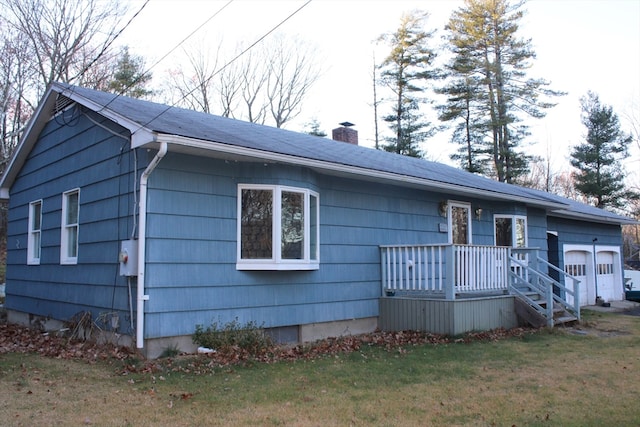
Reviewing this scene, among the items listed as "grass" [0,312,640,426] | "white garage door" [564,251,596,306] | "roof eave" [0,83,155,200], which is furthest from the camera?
"white garage door" [564,251,596,306]

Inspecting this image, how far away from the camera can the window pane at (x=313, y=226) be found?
30.0 ft

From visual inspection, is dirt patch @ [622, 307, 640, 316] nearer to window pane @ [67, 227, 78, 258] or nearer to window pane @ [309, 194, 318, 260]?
window pane @ [309, 194, 318, 260]

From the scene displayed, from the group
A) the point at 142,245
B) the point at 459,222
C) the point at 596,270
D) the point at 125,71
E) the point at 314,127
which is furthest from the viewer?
the point at 314,127

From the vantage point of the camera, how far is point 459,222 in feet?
41.9

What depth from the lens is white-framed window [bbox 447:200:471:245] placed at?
40.8 ft

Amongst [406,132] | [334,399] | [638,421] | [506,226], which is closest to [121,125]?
[334,399]

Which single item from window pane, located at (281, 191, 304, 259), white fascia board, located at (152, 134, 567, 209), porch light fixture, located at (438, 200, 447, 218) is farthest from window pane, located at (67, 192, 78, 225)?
porch light fixture, located at (438, 200, 447, 218)

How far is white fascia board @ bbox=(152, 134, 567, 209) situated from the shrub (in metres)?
2.53

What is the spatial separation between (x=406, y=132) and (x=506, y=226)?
17.8 metres

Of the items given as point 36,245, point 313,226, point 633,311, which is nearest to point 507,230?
point 633,311

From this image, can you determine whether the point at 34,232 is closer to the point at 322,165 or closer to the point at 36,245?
the point at 36,245

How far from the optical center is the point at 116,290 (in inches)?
317

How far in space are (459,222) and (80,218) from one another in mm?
8171

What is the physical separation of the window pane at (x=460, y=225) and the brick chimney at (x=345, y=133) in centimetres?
500
